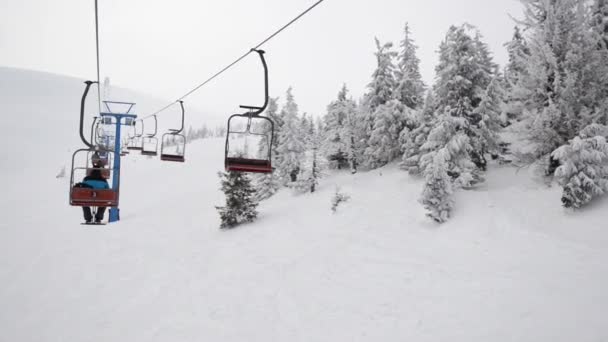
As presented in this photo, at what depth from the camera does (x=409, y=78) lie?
109 feet

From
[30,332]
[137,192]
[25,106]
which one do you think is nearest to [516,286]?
[30,332]

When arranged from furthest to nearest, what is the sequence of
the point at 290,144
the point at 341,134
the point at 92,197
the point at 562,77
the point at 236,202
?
the point at 341,134 < the point at 290,144 < the point at 236,202 < the point at 562,77 < the point at 92,197

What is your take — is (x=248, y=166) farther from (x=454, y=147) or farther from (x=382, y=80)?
(x=382, y=80)

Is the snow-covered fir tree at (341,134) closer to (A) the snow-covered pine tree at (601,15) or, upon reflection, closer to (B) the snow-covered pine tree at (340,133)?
(B) the snow-covered pine tree at (340,133)

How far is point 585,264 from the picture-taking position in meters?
11.9

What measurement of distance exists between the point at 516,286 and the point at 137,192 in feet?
164

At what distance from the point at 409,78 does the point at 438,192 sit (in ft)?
59.0

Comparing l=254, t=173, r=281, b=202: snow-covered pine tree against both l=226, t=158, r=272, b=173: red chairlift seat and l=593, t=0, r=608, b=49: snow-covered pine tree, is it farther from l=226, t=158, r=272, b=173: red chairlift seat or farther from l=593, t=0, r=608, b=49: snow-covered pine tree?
l=593, t=0, r=608, b=49: snow-covered pine tree

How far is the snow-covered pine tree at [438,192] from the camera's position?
733 inches

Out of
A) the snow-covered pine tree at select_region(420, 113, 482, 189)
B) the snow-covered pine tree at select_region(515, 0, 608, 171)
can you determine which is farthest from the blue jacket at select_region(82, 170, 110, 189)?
the snow-covered pine tree at select_region(515, 0, 608, 171)

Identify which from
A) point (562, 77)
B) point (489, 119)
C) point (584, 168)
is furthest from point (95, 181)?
point (489, 119)

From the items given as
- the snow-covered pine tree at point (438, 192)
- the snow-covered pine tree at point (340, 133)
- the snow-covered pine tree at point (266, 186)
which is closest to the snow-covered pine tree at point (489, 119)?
the snow-covered pine tree at point (438, 192)

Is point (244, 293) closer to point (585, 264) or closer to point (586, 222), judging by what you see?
point (585, 264)

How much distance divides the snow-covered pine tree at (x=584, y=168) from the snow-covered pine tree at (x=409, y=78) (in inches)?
746
